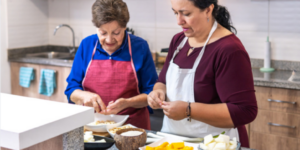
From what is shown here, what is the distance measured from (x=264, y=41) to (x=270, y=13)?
0.78 feet

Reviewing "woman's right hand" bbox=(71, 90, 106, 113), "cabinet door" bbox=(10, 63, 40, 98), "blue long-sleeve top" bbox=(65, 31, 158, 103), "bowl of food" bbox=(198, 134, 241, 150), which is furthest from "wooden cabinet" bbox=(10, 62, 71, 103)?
"bowl of food" bbox=(198, 134, 241, 150)

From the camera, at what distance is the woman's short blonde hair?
180cm

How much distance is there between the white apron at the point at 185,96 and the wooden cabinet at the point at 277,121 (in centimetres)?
100

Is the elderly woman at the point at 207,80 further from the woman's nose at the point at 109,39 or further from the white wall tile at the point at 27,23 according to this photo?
the white wall tile at the point at 27,23

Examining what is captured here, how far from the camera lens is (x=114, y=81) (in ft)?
6.43

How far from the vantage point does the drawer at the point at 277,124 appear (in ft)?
8.02

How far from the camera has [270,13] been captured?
2857mm

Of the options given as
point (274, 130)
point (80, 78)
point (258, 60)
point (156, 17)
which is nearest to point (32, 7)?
point (156, 17)

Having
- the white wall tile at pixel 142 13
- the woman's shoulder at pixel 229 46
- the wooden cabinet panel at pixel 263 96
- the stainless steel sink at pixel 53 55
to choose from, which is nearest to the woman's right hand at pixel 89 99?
the woman's shoulder at pixel 229 46

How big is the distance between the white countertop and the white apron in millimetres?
580

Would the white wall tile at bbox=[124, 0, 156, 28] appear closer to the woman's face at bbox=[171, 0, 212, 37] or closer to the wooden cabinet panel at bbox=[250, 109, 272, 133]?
the wooden cabinet panel at bbox=[250, 109, 272, 133]

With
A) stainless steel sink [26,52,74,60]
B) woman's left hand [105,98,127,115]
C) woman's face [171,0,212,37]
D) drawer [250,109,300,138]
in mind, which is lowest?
drawer [250,109,300,138]

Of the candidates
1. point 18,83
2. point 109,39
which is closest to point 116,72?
point 109,39

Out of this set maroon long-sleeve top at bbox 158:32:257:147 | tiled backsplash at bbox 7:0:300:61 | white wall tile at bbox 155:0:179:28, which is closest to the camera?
maroon long-sleeve top at bbox 158:32:257:147
